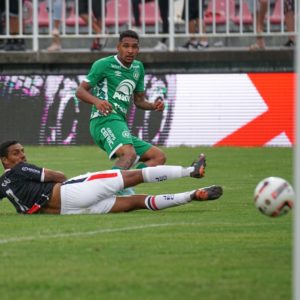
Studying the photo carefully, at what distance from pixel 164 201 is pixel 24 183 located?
1.49 m

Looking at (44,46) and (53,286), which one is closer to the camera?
(53,286)

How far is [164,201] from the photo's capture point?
12.8 metres

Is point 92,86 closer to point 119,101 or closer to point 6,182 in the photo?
point 119,101

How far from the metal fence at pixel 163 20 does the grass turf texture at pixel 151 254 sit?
33.2 feet

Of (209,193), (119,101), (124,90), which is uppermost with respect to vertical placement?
(124,90)

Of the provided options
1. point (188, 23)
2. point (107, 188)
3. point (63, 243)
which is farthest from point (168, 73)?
point (63, 243)

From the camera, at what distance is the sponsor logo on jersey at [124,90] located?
14539 millimetres

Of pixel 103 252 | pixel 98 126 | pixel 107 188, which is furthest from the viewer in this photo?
pixel 98 126

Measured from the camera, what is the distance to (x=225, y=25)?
2552 centimetres

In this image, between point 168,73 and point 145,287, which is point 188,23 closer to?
point 168,73

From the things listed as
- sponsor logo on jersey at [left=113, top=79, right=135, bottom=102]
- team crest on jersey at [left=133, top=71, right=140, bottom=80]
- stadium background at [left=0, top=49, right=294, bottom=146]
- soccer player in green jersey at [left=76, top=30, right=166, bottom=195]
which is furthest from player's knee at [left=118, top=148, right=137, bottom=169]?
stadium background at [left=0, top=49, right=294, bottom=146]

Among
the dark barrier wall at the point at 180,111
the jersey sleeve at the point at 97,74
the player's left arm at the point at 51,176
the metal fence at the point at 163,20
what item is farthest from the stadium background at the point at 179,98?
the player's left arm at the point at 51,176

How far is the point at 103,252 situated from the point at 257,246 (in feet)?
4.17

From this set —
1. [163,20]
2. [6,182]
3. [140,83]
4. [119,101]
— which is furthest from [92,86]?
[163,20]
